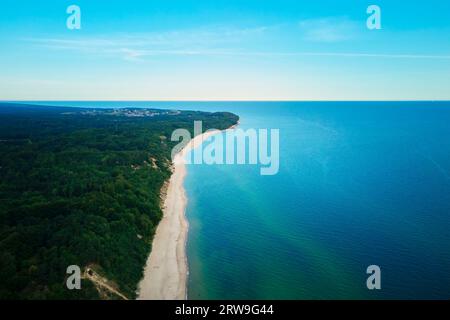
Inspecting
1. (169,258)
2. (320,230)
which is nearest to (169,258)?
(169,258)

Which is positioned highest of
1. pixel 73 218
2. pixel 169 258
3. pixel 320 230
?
pixel 73 218

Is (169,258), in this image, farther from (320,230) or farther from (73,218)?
(320,230)

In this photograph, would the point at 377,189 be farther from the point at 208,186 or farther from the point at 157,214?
the point at 157,214

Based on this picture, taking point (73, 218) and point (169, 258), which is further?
point (169, 258)

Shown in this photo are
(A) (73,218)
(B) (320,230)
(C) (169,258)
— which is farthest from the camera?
(B) (320,230)
